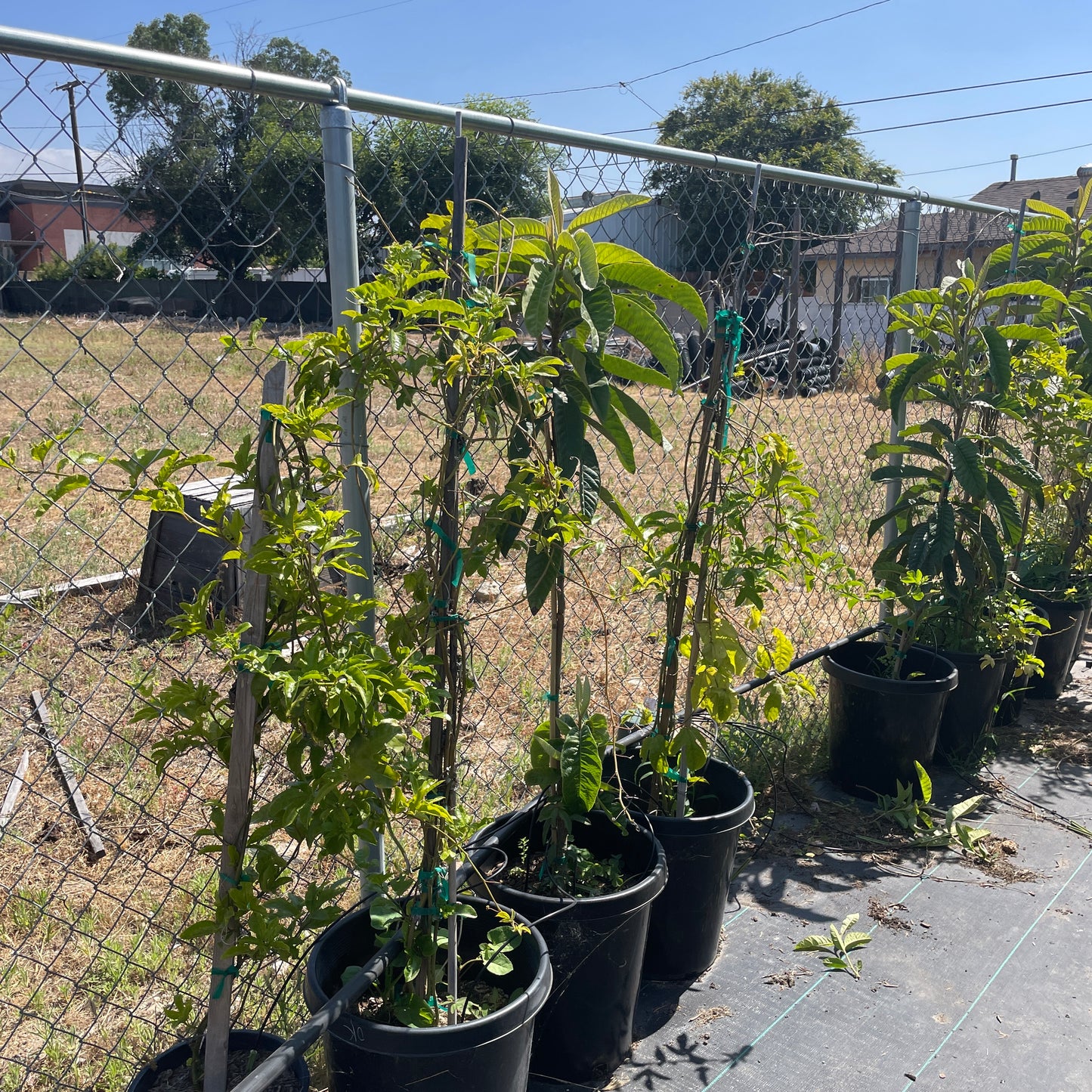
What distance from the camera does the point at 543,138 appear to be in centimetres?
232

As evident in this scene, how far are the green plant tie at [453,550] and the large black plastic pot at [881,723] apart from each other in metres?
2.02

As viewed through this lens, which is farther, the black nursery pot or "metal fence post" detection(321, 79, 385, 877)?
"metal fence post" detection(321, 79, 385, 877)

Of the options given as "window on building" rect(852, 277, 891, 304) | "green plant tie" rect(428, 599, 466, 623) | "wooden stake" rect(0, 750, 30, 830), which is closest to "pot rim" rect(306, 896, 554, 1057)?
"green plant tie" rect(428, 599, 466, 623)

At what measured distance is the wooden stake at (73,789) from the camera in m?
2.92

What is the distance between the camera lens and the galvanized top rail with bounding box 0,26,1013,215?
148 centimetres

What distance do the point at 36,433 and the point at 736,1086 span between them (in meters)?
8.06

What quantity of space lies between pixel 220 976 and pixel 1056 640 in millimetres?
3936

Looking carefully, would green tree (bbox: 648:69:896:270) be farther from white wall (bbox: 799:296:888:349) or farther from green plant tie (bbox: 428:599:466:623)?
green plant tie (bbox: 428:599:466:623)

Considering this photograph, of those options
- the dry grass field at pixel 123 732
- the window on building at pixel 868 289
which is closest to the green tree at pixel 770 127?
the window on building at pixel 868 289

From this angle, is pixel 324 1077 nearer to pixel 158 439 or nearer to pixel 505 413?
pixel 505 413

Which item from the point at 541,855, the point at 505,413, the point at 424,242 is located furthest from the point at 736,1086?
the point at 424,242

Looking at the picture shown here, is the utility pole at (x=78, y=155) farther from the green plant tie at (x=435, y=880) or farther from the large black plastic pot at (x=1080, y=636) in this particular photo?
the large black plastic pot at (x=1080, y=636)

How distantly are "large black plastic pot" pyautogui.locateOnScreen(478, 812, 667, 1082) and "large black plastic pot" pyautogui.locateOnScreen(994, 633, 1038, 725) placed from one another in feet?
8.05

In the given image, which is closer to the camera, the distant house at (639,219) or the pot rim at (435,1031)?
the pot rim at (435,1031)
